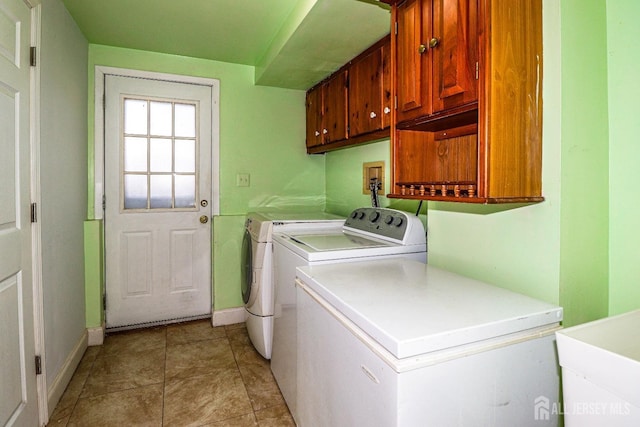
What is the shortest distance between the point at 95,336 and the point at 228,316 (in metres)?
0.98

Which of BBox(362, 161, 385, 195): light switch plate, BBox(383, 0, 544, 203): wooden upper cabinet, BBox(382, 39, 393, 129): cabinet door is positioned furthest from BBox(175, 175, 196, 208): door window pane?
BBox(383, 0, 544, 203): wooden upper cabinet

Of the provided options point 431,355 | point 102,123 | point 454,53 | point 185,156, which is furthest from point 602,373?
point 102,123

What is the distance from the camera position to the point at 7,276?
137 centimetres

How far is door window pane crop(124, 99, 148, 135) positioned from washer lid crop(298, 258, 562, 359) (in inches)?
84.5

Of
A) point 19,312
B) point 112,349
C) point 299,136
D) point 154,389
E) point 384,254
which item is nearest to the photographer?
point 19,312

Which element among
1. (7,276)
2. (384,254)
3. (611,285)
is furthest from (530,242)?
(7,276)

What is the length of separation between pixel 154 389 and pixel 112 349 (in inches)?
28.7

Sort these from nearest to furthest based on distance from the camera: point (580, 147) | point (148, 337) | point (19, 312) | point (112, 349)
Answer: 1. point (580, 147)
2. point (19, 312)
3. point (112, 349)
4. point (148, 337)

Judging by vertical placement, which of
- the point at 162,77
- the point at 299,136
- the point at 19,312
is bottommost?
the point at 19,312

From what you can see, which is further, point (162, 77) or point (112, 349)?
point (162, 77)

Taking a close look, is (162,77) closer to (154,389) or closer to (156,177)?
(156,177)

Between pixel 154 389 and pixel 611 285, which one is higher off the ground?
pixel 611 285

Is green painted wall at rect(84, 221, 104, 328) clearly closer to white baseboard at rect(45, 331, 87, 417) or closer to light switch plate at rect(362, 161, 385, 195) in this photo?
white baseboard at rect(45, 331, 87, 417)

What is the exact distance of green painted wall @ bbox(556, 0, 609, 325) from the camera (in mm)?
1104
